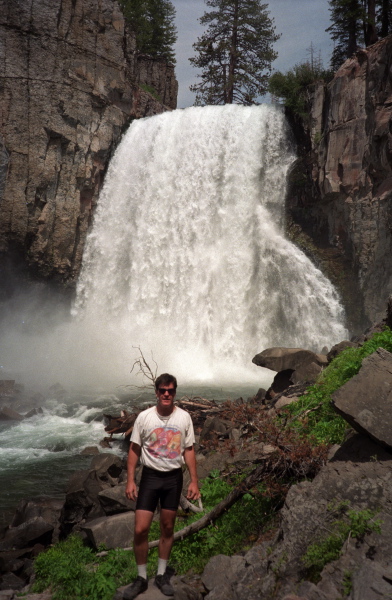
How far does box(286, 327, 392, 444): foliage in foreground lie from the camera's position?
19.8 feet

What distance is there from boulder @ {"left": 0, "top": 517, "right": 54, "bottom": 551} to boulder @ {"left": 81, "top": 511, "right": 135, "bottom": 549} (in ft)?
4.05

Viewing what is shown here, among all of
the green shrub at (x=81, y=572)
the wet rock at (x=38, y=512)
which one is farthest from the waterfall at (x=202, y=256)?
the green shrub at (x=81, y=572)

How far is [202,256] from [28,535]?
60.3 ft

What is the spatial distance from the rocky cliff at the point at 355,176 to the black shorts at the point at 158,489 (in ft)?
55.1

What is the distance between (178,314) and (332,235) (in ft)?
28.8

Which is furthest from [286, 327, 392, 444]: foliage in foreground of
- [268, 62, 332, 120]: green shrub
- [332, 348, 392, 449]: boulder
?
[268, 62, 332, 120]: green shrub

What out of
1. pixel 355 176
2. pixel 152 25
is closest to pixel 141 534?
pixel 355 176

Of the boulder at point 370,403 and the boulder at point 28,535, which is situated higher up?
the boulder at point 370,403

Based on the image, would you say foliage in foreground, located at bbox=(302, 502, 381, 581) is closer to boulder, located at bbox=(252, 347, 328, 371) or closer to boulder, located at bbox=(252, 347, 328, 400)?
boulder, located at bbox=(252, 347, 328, 400)

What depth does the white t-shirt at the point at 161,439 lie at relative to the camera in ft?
14.4

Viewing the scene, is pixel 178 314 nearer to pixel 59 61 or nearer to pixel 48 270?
pixel 48 270

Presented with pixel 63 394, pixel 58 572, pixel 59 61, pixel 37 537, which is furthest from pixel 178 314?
pixel 58 572

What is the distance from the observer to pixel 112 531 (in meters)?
6.21

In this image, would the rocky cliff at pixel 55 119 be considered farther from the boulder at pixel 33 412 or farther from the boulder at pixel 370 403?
the boulder at pixel 370 403
